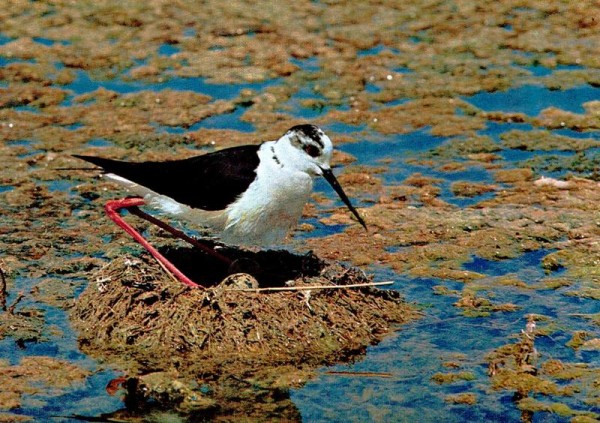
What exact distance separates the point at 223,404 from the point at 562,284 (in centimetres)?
254

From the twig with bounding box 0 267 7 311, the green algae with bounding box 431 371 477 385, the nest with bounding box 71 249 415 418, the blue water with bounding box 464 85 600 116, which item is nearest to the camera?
the green algae with bounding box 431 371 477 385

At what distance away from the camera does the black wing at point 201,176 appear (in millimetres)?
6066

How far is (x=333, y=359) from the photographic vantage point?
227 inches

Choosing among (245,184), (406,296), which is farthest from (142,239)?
(406,296)

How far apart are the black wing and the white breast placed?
69 millimetres

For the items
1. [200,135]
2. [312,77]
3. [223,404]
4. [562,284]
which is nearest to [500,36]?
[312,77]

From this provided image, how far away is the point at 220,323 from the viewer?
5.78 meters

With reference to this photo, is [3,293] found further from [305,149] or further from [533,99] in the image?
[533,99]

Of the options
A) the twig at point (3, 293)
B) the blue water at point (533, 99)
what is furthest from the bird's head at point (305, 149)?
the blue water at point (533, 99)

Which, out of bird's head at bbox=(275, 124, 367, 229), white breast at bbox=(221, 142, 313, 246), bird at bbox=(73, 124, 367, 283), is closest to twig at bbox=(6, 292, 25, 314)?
bird at bbox=(73, 124, 367, 283)

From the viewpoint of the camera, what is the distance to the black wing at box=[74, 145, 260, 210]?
19.9 ft

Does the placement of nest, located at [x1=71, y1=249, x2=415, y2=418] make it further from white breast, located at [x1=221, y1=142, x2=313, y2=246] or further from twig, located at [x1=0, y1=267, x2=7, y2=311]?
twig, located at [x1=0, y1=267, x2=7, y2=311]

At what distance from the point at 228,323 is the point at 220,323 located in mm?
51

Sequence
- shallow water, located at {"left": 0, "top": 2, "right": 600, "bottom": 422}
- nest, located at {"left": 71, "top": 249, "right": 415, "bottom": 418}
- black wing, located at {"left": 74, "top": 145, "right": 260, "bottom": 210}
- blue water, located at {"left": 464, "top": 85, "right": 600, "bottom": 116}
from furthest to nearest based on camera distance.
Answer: blue water, located at {"left": 464, "top": 85, "right": 600, "bottom": 116} < black wing, located at {"left": 74, "top": 145, "right": 260, "bottom": 210} < nest, located at {"left": 71, "top": 249, "right": 415, "bottom": 418} < shallow water, located at {"left": 0, "top": 2, "right": 600, "bottom": 422}
